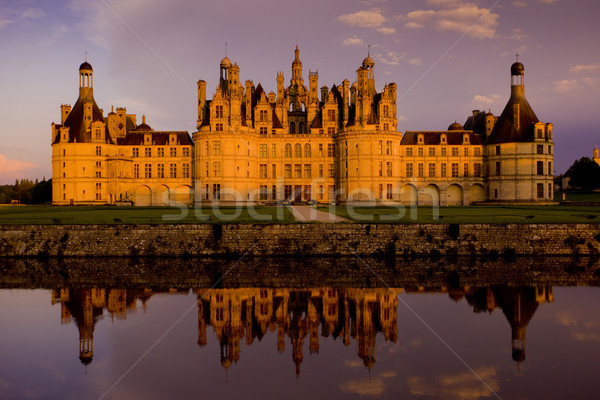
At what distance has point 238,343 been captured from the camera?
1548cm

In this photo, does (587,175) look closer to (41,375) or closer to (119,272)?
(119,272)

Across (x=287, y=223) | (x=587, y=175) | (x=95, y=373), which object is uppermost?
(x=587, y=175)

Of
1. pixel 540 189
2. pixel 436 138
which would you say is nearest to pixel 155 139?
pixel 436 138

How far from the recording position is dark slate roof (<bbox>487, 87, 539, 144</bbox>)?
2423 inches

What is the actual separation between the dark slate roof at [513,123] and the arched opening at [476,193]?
244 inches

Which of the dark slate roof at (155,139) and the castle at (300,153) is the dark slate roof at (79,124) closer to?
the castle at (300,153)

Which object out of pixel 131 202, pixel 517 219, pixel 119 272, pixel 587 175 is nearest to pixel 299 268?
pixel 119 272

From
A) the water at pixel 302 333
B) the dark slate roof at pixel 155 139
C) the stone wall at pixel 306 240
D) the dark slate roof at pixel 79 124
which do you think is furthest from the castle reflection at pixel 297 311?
the dark slate roof at pixel 79 124

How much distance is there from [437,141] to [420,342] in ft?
177

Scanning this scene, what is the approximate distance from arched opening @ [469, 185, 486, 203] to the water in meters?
39.4

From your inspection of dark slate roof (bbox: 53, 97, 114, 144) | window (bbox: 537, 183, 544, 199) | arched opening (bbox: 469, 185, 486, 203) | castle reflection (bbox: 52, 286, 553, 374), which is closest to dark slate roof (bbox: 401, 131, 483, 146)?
arched opening (bbox: 469, 185, 486, 203)

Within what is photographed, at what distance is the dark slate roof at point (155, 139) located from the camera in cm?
6662

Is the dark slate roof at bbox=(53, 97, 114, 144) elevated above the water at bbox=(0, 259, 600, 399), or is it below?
above

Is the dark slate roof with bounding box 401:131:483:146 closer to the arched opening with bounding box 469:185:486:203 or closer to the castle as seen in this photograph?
the castle
